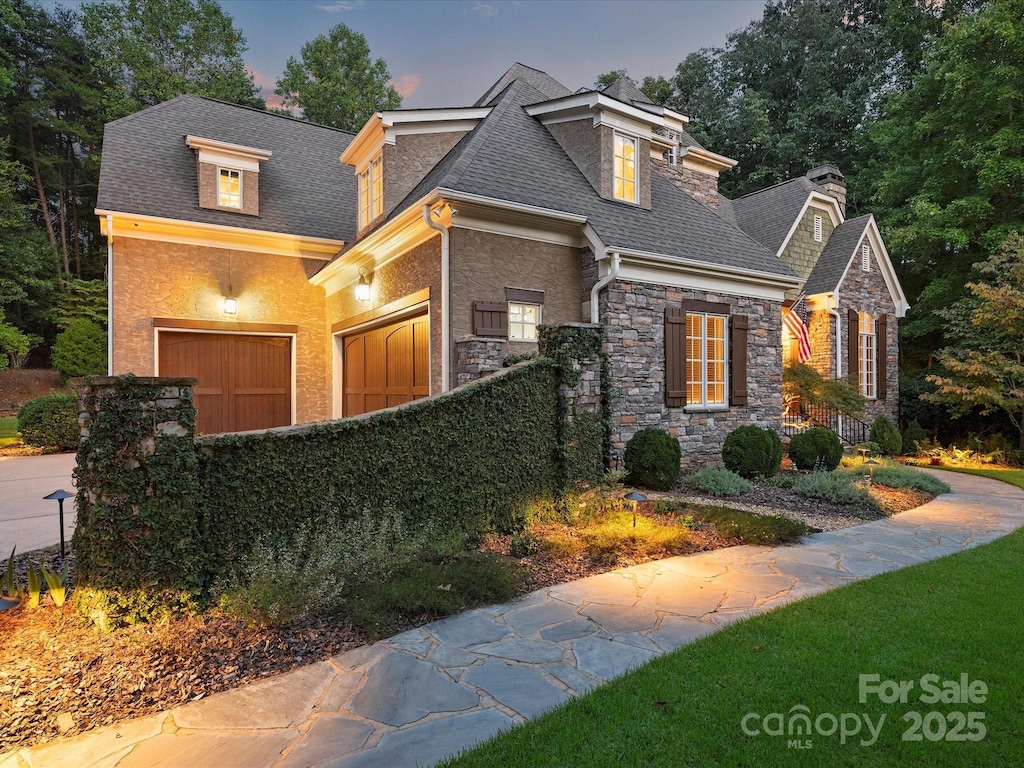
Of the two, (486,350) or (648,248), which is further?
(648,248)

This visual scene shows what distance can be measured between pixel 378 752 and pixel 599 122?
9.42 meters

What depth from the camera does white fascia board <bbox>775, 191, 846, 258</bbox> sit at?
570 inches

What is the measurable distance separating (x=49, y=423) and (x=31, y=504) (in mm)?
5702

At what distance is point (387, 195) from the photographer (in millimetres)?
9594

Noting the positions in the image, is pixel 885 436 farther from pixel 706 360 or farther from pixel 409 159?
pixel 409 159

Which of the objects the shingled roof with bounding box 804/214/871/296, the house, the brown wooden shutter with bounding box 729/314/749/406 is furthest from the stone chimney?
the brown wooden shutter with bounding box 729/314/749/406

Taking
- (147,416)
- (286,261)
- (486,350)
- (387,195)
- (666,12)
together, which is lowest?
(147,416)

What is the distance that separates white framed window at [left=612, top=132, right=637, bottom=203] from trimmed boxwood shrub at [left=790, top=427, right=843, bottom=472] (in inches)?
207

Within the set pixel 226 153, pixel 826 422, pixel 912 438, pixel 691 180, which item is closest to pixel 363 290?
pixel 226 153

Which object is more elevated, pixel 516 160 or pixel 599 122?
pixel 599 122

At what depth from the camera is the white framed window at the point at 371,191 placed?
9901 millimetres

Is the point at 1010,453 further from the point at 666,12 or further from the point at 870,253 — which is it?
the point at 666,12

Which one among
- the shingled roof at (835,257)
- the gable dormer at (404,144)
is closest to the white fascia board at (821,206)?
the shingled roof at (835,257)

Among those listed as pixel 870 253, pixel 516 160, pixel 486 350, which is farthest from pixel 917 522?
pixel 870 253
